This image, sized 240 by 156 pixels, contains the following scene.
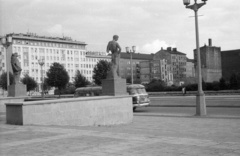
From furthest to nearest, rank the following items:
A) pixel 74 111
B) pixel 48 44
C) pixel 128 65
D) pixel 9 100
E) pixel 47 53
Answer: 1. pixel 128 65
2. pixel 47 53
3. pixel 48 44
4. pixel 9 100
5. pixel 74 111

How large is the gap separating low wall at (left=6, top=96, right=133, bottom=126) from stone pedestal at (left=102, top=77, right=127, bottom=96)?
0.29 metres

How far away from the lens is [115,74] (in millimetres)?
15953

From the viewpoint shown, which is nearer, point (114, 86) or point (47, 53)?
point (114, 86)

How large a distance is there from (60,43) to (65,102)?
446 feet

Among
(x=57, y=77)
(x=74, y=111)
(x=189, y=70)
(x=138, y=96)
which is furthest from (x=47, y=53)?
(x=74, y=111)

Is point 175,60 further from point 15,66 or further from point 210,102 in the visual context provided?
point 15,66

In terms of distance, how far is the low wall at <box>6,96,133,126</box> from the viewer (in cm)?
1208

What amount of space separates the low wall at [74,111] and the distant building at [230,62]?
8910 cm

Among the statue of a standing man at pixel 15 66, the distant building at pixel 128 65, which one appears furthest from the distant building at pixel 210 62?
the statue of a standing man at pixel 15 66

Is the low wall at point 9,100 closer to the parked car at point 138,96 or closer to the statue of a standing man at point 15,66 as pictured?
the statue of a standing man at point 15,66

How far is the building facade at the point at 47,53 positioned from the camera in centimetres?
13171

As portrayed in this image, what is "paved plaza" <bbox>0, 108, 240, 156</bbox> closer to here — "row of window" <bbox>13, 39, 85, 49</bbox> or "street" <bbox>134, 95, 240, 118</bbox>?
"street" <bbox>134, 95, 240, 118</bbox>

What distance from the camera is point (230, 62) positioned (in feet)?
333

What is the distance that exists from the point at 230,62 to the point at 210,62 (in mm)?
10452
